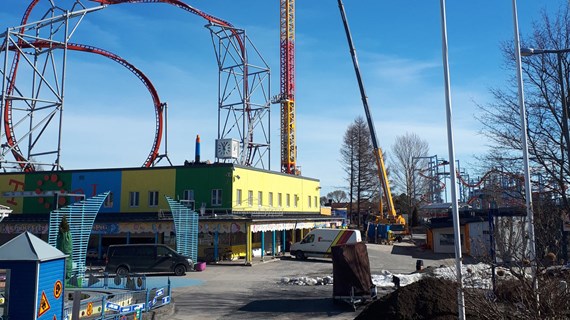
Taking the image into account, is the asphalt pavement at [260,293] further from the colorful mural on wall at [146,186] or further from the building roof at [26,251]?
the colorful mural on wall at [146,186]

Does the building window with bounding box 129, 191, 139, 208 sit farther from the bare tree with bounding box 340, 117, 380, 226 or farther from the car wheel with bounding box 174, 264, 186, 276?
the bare tree with bounding box 340, 117, 380, 226

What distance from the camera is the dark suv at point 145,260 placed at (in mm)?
25859

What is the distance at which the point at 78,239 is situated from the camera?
2436cm

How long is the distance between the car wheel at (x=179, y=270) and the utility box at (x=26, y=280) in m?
15.5

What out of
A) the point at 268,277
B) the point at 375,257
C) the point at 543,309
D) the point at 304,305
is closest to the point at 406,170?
the point at 375,257

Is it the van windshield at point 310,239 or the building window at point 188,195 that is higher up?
the building window at point 188,195

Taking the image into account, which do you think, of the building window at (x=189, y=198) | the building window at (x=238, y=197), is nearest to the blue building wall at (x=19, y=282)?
the building window at (x=189, y=198)

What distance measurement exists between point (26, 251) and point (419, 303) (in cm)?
879

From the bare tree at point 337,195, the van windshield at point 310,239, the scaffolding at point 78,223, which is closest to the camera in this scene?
the scaffolding at point 78,223

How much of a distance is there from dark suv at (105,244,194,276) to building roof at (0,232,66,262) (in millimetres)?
15540

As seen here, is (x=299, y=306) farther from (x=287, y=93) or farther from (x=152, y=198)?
(x=287, y=93)

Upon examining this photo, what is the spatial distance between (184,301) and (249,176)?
1942 centimetres

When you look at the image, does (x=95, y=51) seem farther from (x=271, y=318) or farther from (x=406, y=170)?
(x=406, y=170)

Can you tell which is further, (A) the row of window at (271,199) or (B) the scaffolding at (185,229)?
(A) the row of window at (271,199)
